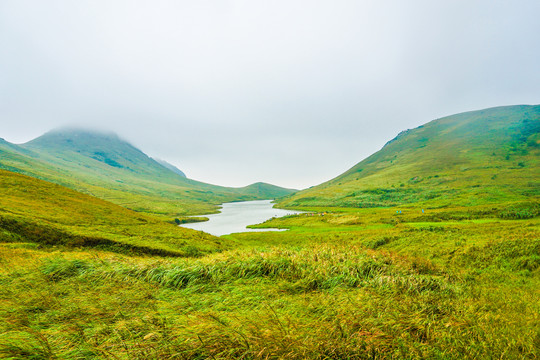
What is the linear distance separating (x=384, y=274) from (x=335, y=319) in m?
5.43

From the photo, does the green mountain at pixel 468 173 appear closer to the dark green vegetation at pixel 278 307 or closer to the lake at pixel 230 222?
the lake at pixel 230 222

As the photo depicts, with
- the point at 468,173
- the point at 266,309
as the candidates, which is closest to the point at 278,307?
the point at 266,309

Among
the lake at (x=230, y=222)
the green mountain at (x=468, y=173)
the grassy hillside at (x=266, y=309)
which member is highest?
the green mountain at (x=468, y=173)

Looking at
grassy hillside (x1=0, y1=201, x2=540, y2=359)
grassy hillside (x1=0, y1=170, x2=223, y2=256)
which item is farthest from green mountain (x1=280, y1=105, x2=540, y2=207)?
grassy hillside (x1=0, y1=170, x2=223, y2=256)

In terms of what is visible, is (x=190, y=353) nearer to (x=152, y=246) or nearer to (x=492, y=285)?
(x=492, y=285)

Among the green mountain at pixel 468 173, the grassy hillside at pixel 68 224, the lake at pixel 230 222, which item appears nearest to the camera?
the grassy hillside at pixel 68 224

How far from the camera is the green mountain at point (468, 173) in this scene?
7188cm

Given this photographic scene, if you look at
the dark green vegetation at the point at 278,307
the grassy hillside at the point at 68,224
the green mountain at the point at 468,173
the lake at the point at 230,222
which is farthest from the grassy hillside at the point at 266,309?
the green mountain at the point at 468,173

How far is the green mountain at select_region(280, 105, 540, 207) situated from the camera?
71.9 m

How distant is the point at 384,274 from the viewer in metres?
9.00

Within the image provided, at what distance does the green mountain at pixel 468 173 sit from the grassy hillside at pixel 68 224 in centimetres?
7260

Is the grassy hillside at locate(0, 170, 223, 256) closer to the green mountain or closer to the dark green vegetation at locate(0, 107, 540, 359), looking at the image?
the dark green vegetation at locate(0, 107, 540, 359)

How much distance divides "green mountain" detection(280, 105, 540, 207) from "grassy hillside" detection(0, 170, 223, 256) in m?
72.6

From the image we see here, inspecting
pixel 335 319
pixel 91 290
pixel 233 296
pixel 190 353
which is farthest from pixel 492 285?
pixel 91 290
